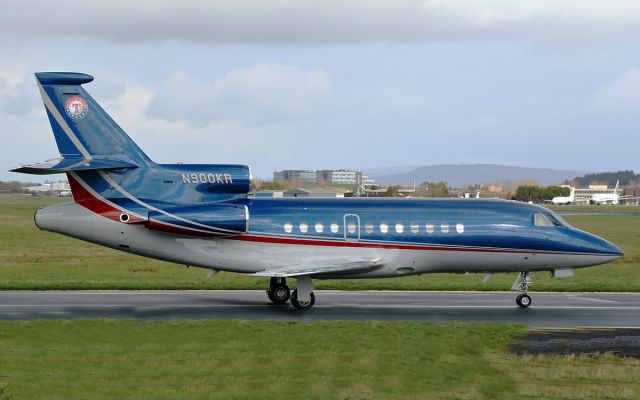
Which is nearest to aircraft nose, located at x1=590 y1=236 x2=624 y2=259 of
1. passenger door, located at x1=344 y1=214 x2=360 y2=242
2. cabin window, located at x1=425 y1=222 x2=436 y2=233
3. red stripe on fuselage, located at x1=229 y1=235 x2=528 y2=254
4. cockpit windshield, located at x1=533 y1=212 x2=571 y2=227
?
cockpit windshield, located at x1=533 y1=212 x2=571 y2=227

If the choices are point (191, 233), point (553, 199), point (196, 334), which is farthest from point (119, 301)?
point (553, 199)

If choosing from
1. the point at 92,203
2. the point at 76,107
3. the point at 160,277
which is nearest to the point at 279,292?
the point at 92,203

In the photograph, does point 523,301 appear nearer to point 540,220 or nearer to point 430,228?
point 540,220

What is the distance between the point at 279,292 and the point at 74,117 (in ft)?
26.8

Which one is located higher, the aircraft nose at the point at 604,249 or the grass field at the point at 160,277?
the aircraft nose at the point at 604,249

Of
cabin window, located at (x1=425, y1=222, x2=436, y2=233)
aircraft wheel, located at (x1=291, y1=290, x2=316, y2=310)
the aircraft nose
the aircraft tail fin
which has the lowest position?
aircraft wheel, located at (x1=291, y1=290, x2=316, y2=310)

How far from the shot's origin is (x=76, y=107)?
25.8 metres

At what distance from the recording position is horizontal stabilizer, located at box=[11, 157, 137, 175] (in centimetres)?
2388

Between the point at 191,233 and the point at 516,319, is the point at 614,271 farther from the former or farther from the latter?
the point at 191,233

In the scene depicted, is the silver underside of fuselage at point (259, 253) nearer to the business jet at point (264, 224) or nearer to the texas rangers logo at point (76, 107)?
the business jet at point (264, 224)

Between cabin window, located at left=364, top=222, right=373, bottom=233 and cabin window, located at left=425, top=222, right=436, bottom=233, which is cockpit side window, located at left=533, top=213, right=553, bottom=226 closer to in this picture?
cabin window, located at left=425, top=222, right=436, bottom=233

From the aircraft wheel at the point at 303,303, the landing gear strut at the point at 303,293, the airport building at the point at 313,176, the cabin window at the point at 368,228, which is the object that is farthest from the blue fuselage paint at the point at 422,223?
the airport building at the point at 313,176

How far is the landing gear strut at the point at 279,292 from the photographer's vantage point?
91.1 feet

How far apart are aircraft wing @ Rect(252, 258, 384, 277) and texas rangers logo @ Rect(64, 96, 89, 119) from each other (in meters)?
6.91
